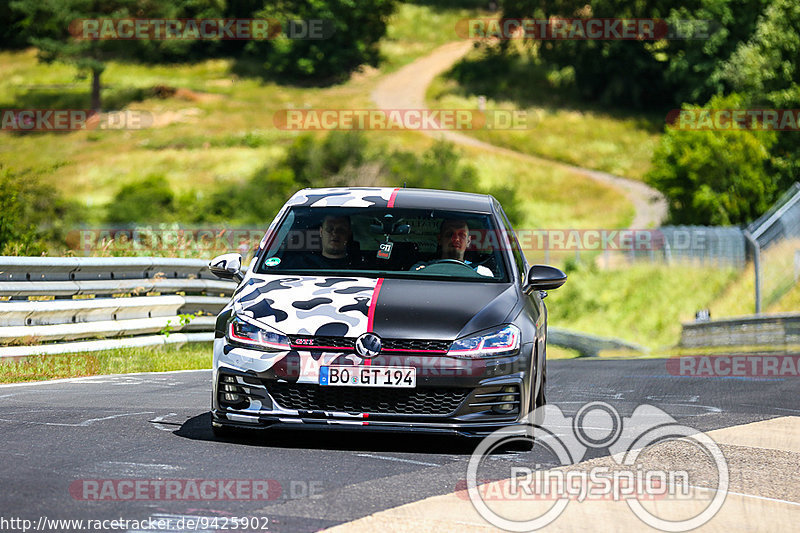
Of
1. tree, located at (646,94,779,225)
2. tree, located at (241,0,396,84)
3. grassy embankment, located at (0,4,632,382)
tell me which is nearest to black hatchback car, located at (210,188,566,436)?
grassy embankment, located at (0,4,632,382)

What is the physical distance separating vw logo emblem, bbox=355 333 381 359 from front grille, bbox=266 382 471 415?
0.69 ft

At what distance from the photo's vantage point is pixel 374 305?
7211mm

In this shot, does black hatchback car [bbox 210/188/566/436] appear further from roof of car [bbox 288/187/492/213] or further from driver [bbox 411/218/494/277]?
roof of car [bbox 288/187/492/213]

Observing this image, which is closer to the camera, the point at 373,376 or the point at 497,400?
the point at 373,376

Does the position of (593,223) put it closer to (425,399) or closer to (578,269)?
(578,269)

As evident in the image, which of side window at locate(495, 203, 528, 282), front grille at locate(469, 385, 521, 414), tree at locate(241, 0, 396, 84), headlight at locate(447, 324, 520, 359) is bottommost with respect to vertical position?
front grille at locate(469, 385, 521, 414)

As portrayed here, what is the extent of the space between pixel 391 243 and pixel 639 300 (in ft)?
96.4

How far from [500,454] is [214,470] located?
1.85 meters

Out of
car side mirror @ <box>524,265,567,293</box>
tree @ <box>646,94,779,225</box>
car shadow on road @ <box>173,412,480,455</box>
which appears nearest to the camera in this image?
car shadow on road @ <box>173,412,480,455</box>

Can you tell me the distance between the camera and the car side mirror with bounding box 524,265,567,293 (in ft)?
26.7

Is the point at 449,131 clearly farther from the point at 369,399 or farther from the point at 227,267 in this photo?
the point at 369,399

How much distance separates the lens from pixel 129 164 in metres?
72.8

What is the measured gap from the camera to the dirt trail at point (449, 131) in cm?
6250

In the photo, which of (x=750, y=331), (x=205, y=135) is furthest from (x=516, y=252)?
(x=205, y=135)
